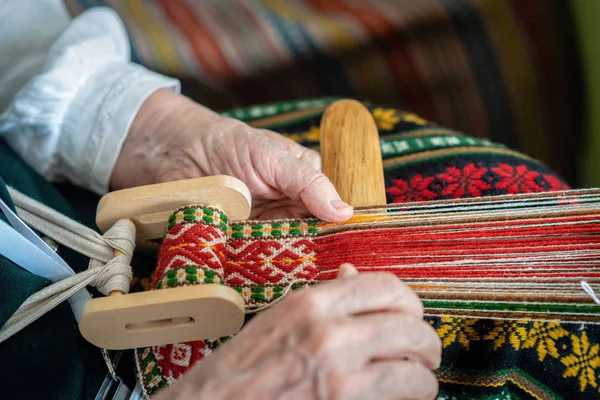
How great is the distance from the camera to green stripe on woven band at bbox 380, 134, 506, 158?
115cm

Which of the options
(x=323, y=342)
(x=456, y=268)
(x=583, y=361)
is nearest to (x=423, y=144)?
(x=456, y=268)

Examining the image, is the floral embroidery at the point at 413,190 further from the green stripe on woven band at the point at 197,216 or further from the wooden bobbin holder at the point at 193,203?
the green stripe on woven band at the point at 197,216

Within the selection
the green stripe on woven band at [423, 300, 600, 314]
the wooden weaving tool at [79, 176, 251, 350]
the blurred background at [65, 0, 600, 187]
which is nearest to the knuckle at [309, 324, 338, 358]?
the wooden weaving tool at [79, 176, 251, 350]

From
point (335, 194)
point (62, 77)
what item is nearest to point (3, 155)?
point (62, 77)

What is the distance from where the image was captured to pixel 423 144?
3.81 ft

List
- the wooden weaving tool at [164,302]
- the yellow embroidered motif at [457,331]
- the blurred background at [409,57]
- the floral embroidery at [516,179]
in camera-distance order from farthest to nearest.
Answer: the blurred background at [409,57] → the floral embroidery at [516,179] → the yellow embroidered motif at [457,331] → the wooden weaving tool at [164,302]

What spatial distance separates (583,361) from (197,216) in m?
0.61

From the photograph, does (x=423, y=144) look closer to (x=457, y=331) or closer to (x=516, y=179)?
(x=516, y=179)

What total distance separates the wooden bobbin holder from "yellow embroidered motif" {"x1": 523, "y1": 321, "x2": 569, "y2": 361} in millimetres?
302

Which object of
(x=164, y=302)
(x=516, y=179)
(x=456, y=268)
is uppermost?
(x=516, y=179)

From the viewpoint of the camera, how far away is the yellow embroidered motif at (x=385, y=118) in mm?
1261

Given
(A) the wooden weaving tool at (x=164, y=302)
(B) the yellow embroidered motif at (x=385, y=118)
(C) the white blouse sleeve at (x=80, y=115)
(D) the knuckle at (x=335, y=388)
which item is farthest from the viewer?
(B) the yellow embroidered motif at (x=385, y=118)

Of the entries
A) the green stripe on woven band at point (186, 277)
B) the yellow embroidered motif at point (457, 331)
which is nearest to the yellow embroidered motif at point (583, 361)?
the yellow embroidered motif at point (457, 331)

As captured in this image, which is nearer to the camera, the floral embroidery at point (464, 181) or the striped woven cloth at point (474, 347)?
the striped woven cloth at point (474, 347)
